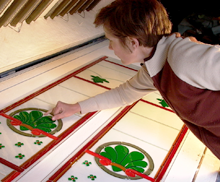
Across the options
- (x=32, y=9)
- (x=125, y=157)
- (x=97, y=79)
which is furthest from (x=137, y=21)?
(x=32, y=9)

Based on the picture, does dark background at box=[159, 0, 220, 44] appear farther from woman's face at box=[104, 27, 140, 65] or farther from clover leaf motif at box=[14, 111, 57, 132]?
clover leaf motif at box=[14, 111, 57, 132]

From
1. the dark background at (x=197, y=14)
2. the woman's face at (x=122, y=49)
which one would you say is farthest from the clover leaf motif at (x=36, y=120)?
the dark background at (x=197, y=14)

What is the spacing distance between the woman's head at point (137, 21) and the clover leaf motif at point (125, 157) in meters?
0.41

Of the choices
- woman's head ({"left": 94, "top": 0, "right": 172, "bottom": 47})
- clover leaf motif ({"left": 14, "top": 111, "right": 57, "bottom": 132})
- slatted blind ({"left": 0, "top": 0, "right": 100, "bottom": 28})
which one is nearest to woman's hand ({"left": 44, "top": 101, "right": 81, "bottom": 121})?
clover leaf motif ({"left": 14, "top": 111, "right": 57, "bottom": 132})

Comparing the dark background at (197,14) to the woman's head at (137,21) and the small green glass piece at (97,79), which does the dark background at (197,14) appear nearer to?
the small green glass piece at (97,79)

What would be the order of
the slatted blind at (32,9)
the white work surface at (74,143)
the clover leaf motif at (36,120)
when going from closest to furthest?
the white work surface at (74,143), the clover leaf motif at (36,120), the slatted blind at (32,9)

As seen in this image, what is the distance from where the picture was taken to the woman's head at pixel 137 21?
3.04 feet

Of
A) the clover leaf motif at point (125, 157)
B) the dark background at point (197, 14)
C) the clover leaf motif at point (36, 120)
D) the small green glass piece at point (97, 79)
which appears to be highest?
the dark background at point (197, 14)

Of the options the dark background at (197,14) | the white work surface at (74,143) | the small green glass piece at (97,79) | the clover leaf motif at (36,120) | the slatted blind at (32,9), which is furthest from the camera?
the dark background at (197,14)

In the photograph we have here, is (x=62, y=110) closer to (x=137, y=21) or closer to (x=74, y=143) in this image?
(x=74, y=143)

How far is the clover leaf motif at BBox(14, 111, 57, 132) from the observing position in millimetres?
1067

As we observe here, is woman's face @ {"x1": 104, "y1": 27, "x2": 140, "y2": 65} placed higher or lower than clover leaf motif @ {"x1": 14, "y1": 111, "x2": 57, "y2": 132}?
higher

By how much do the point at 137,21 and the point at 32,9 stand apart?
85cm

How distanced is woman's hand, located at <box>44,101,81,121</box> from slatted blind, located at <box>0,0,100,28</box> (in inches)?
22.2
